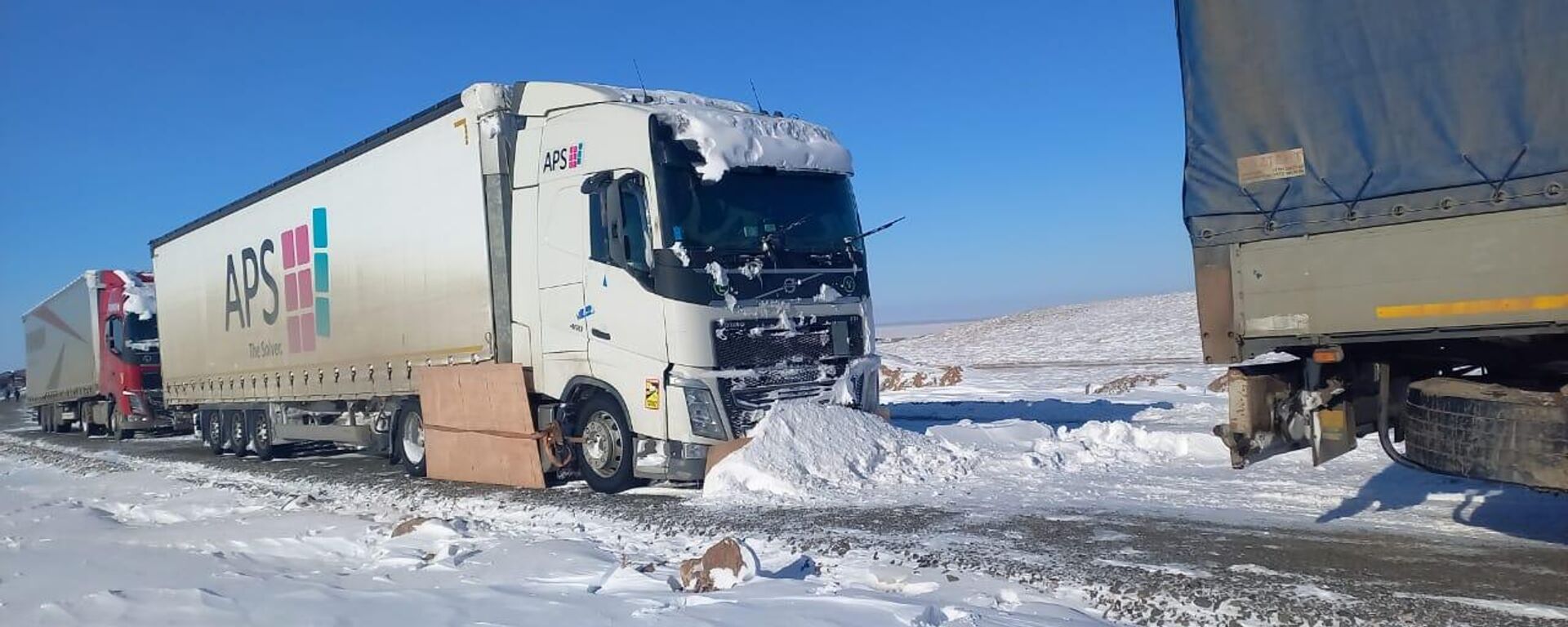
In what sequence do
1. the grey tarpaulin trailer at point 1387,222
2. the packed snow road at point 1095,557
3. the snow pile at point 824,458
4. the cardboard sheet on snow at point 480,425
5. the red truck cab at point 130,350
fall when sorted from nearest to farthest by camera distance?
the grey tarpaulin trailer at point 1387,222 < the packed snow road at point 1095,557 < the snow pile at point 824,458 < the cardboard sheet on snow at point 480,425 < the red truck cab at point 130,350

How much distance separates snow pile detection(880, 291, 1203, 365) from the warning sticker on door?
22035 mm

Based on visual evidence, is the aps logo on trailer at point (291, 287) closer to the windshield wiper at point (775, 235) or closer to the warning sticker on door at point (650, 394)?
the warning sticker on door at point (650, 394)

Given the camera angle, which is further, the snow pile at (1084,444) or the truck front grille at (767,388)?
the snow pile at (1084,444)

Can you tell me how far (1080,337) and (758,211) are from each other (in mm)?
33543

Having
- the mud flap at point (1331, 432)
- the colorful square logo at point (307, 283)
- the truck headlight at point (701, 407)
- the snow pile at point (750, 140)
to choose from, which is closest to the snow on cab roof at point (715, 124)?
the snow pile at point (750, 140)

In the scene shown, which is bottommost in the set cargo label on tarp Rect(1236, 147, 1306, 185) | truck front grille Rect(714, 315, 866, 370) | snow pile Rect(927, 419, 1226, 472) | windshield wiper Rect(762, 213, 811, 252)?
snow pile Rect(927, 419, 1226, 472)

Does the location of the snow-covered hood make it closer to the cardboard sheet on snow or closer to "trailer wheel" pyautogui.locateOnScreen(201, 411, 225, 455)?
A: the cardboard sheet on snow

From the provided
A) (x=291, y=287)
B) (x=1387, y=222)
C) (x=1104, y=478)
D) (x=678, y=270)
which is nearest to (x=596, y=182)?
(x=678, y=270)

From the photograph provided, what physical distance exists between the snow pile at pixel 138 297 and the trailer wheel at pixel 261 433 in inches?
328

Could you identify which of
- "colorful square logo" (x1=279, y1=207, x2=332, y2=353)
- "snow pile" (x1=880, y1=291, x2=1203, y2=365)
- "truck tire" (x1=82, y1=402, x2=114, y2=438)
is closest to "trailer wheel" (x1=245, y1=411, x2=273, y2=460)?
"colorful square logo" (x1=279, y1=207, x2=332, y2=353)

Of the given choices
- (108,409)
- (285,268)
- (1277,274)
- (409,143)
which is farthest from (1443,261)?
(108,409)

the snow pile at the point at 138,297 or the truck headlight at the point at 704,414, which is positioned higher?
the snow pile at the point at 138,297

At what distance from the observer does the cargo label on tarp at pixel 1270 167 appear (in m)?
5.62

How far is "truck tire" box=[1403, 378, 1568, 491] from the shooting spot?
513cm
